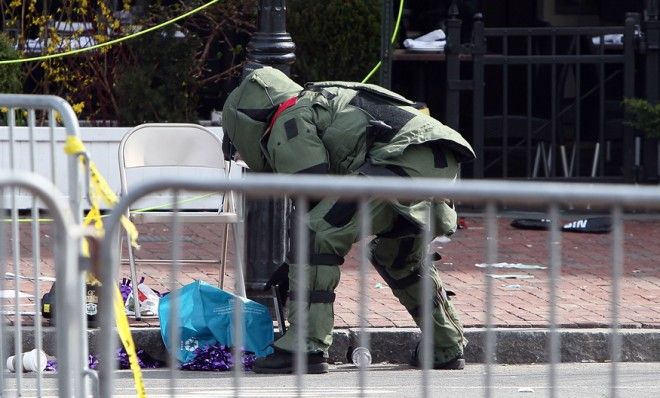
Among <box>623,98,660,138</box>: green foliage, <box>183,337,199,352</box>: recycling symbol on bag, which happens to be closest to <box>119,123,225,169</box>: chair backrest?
<box>183,337,199,352</box>: recycling symbol on bag

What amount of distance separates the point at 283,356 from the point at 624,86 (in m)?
5.27

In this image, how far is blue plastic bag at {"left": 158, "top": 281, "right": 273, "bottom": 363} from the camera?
6.50 meters

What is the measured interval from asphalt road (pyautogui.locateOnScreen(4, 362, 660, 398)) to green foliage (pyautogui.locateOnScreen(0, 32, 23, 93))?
463 cm

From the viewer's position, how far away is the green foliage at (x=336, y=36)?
10.8 m

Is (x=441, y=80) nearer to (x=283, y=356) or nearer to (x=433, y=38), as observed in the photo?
(x=433, y=38)

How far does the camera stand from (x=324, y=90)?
252 inches

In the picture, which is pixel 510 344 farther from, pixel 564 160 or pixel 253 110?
pixel 564 160

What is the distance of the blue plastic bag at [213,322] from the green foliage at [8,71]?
4.53 metres

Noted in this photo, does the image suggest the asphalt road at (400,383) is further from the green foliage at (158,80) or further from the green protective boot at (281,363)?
the green foliage at (158,80)

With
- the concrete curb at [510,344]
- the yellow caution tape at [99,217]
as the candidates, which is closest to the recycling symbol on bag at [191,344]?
the concrete curb at [510,344]

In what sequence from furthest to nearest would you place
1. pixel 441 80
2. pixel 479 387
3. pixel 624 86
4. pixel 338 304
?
pixel 441 80
pixel 624 86
pixel 338 304
pixel 479 387

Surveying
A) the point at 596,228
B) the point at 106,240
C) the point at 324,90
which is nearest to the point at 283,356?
the point at 324,90

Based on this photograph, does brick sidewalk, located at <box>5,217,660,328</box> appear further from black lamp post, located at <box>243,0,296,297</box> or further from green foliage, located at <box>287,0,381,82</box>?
green foliage, located at <box>287,0,381,82</box>

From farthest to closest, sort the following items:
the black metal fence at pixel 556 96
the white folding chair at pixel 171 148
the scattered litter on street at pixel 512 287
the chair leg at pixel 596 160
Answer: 1. the chair leg at pixel 596 160
2. the black metal fence at pixel 556 96
3. the scattered litter on street at pixel 512 287
4. the white folding chair at pixel 171 148
